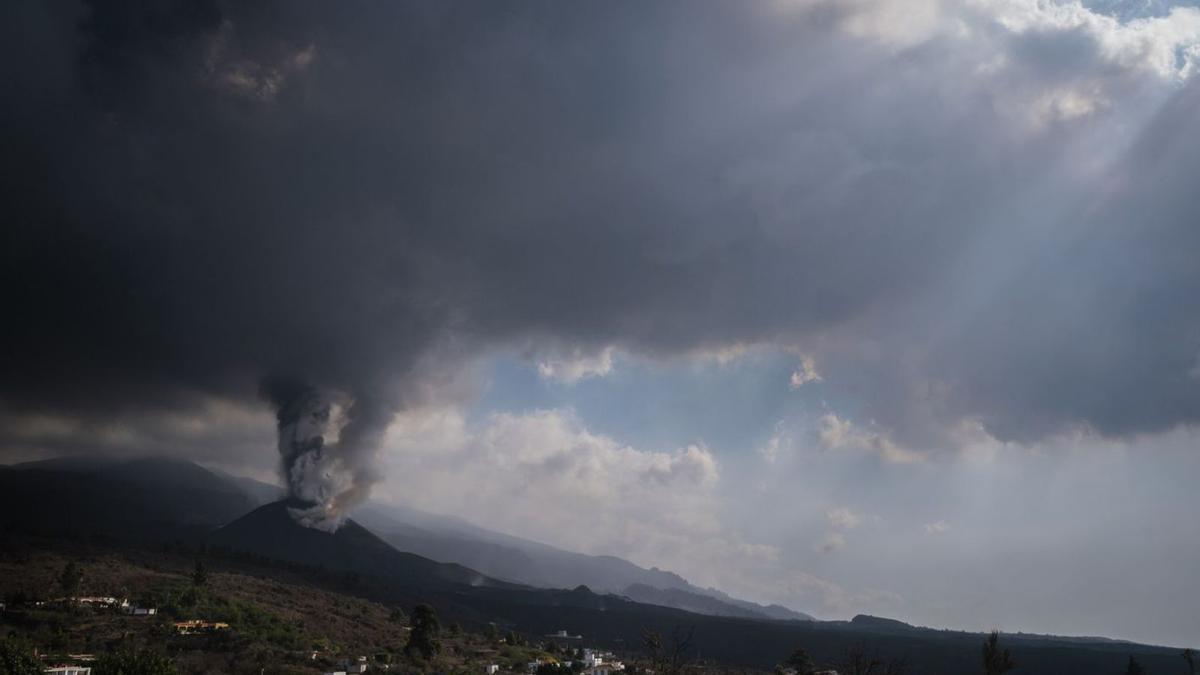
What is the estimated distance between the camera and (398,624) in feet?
331

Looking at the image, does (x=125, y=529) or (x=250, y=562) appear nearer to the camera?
(x=250, y=562)

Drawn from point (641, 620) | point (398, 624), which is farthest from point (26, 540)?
point (641, 620)

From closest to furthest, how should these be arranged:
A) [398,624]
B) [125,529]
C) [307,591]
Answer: [398,624] < [307,591] < [125,529]

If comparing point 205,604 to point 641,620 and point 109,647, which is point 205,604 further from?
point 641,620

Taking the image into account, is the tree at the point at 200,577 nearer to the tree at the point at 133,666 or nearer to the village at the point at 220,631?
the village at the point at 220,631

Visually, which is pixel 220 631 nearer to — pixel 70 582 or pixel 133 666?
pixel 70 582

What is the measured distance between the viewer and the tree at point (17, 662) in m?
37.9

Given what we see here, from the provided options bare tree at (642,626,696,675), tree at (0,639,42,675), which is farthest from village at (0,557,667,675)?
bare tree at (642,626,696,675)

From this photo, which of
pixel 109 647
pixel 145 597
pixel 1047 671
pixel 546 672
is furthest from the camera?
pixel 1047 671

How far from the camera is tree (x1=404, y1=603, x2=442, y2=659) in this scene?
7581cm

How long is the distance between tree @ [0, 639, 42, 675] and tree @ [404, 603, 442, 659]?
3912 centimetres

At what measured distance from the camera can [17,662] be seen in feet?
125

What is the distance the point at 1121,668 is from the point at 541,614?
123 m

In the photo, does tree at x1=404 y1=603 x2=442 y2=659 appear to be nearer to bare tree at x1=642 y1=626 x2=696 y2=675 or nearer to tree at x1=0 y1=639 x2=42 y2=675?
bare tree at x1=642 y1=626 x2=696 y2=675
